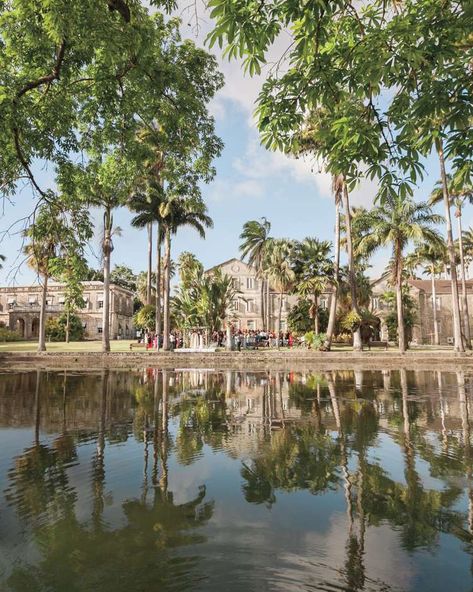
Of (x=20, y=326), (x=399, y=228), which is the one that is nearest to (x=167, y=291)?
(x=399, y=228)

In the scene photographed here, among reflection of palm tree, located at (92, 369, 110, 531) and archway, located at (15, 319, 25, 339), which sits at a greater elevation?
archway, located at (15, 319, 25, 339)

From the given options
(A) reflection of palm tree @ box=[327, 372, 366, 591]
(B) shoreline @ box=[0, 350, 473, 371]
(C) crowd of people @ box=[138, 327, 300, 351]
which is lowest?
(A) reflection of palm tree @ box=[327, 372, 366, 591]

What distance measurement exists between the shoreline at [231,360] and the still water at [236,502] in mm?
16805

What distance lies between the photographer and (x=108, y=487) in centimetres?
484

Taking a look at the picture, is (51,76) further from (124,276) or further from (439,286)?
(124,276)

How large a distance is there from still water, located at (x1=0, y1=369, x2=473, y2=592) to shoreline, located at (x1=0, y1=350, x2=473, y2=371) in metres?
16.8

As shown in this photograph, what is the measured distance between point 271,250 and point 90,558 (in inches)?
1673

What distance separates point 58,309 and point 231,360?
48.2 m

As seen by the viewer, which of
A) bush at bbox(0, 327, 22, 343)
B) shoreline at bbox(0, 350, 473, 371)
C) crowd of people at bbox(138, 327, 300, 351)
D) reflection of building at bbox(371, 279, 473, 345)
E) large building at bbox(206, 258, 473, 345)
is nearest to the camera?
shoreline at bbox(0, 350, 473, 371)

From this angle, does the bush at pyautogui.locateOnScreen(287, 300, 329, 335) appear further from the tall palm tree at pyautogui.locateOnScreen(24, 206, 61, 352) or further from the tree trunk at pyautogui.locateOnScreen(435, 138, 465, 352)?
the tall palm tree at pyautogui.locateOnScreen(24, 206, 61, 352)

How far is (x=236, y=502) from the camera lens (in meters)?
4.43

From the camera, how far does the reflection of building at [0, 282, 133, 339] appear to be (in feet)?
215

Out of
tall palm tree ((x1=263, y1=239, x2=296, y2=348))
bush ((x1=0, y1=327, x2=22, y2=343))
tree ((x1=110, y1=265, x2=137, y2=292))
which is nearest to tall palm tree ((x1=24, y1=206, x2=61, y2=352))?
tall palm tree ((x1=263, y1=239, x2=296, y2=348))

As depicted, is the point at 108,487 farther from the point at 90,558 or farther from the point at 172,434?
the point at 172,434
